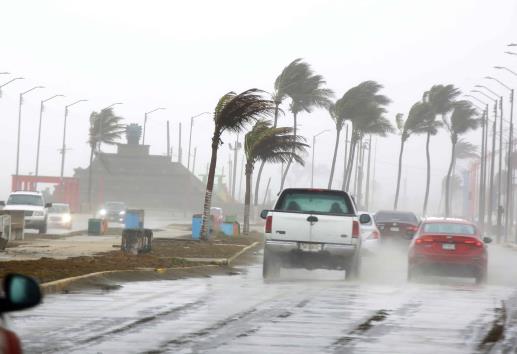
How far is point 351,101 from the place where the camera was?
10912 centimetres

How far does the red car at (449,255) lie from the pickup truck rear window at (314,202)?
80.7 inches

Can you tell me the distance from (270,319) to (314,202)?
420 inches

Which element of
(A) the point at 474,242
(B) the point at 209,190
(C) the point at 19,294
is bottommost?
(C) the point at 19,294

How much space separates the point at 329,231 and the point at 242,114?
16.0m

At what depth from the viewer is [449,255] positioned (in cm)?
2675

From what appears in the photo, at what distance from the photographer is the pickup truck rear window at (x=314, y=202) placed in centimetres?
2623

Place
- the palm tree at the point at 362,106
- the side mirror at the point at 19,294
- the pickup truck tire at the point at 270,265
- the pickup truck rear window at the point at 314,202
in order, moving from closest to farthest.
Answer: the side mirror at the point at 19,294 < the pickup truck tire at the point at 270,265 < the pickup truck rear window at the point at 314,202 < the palm tree at the point at 362,106

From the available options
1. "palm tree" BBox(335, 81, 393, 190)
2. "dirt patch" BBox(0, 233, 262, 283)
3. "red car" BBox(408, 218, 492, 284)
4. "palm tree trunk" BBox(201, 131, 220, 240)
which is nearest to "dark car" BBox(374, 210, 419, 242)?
"dirt patch" BBox(0, 233, 262, 283)

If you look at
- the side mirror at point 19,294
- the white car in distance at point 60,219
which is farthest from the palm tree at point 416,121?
the side mirror at point 19,294

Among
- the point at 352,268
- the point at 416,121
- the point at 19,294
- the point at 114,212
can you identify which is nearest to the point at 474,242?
the point at 352,268

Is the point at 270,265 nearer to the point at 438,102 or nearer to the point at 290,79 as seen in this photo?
the point at 290,79

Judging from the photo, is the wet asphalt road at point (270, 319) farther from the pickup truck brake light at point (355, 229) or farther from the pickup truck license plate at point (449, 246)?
the pickup truck license plate at point (449, 246)

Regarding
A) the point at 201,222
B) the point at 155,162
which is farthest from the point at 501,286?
the point at 155,162

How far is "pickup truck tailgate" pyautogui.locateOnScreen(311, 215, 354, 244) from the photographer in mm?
25188
